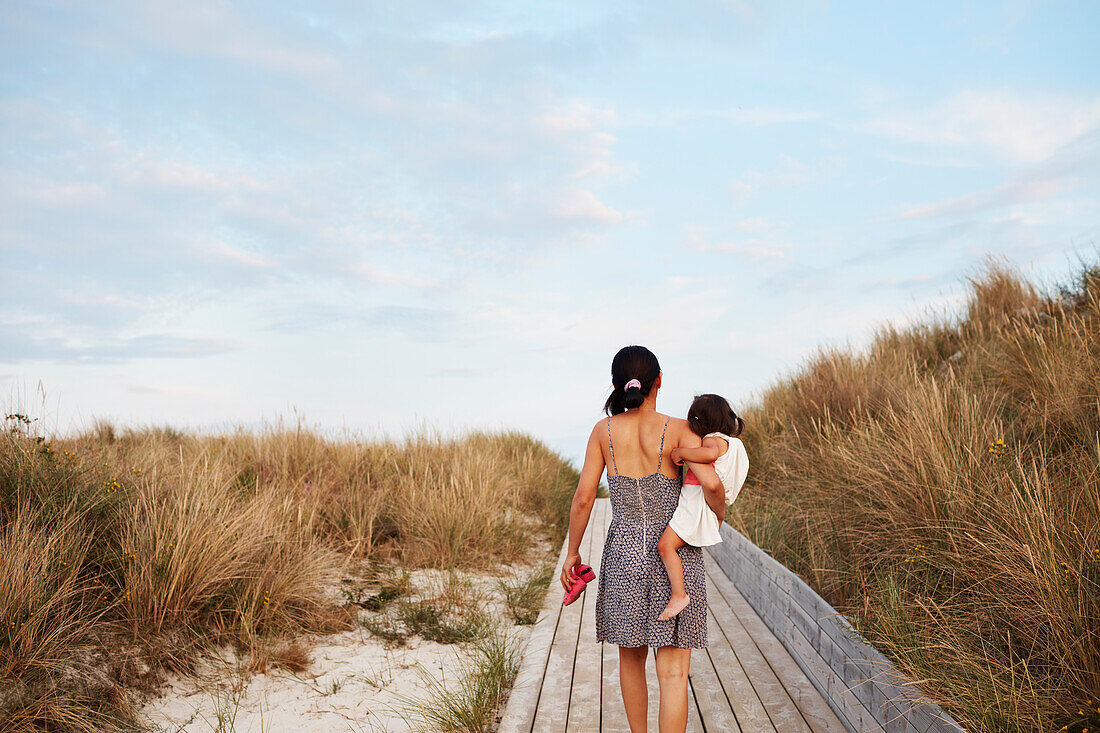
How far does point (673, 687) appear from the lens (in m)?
2.93

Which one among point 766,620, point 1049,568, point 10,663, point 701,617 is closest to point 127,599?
point 10,663

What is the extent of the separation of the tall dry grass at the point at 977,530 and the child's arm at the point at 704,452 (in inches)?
45.7

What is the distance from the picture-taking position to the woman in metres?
2.92

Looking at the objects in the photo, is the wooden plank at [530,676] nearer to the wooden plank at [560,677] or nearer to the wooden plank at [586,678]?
the wooden plank at [560,677]

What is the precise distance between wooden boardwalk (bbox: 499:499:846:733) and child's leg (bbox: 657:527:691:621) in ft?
3.10

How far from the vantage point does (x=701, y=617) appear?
117 inches

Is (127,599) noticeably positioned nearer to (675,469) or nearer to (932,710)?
(675,469)

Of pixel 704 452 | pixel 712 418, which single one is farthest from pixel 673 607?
pixel 712 418

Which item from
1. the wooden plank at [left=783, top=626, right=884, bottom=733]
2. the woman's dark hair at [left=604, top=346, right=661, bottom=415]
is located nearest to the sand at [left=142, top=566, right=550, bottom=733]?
the wooden plank at [left=783, top=626, right=884, bottom=733]

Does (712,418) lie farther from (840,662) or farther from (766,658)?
(766,658)

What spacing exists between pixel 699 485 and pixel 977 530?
2086mm

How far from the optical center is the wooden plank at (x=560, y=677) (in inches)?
139

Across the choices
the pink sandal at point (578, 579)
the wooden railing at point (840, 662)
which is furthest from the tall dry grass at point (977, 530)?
the pink sandal at point (578, 579)

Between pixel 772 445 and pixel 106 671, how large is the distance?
7768mm
